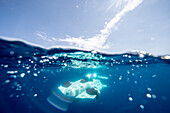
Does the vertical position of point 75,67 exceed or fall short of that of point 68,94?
it exceeds it

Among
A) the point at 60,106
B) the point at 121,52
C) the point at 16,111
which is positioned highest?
the point at 121,52

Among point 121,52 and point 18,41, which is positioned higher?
point 18,41

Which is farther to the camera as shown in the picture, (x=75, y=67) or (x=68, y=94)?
(x=75, y=67)

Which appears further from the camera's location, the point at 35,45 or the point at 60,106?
the point at 60,106

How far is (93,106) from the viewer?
18.6 meters

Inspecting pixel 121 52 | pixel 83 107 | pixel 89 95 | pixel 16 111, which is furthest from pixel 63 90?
A: pixel 16 111

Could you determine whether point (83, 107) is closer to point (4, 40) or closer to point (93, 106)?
point (93, 106)

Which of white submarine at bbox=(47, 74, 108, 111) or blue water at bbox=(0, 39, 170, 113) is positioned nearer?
blue water at bbox=(0, 39, 170, 113)

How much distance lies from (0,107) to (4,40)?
92.8ft

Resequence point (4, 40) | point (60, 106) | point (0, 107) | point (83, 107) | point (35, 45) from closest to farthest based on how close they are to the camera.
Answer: point (4, 40), point (35, 45), point (60, 106), point (83, 107), point (0, 107)

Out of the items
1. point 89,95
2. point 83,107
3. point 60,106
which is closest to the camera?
point 89,95

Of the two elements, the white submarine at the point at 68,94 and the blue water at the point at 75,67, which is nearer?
the blue water at the point at 75,67

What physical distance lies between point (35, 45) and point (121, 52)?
1002 cm

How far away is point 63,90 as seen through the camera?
13898mm
